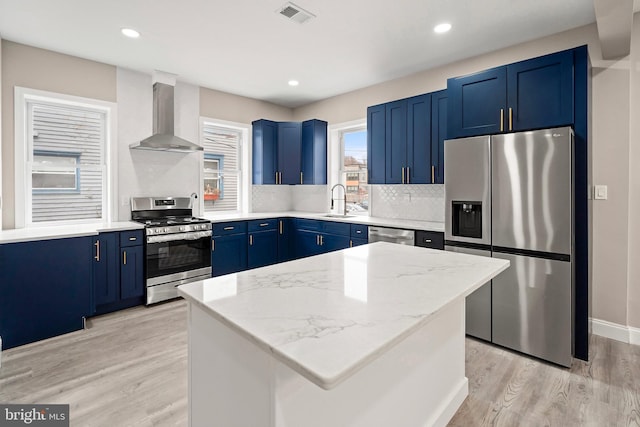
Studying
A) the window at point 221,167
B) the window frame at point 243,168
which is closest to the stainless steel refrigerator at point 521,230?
the window frame at point 243,168

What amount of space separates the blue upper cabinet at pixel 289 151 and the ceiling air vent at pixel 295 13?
7.91 feet

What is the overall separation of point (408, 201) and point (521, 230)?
1751mm

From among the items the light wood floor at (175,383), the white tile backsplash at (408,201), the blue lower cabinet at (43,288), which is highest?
the white tile backsplash at (408,201)

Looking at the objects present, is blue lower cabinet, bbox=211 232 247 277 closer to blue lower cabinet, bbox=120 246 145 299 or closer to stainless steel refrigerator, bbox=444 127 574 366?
blue lower cabinet, bbox=120 246 145 299

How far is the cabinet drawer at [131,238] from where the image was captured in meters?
3.53

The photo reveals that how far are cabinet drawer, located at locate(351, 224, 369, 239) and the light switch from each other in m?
2.15

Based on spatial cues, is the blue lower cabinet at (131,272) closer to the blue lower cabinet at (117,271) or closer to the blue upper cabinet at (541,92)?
the blue lower cabinet at (117,271)

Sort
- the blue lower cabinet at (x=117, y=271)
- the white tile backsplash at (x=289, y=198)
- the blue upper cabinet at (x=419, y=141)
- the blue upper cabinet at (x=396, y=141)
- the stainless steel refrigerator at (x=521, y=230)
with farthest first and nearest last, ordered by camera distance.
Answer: the white tile backsplash at (x=289, y=198) < the blue upper cabinet at (x=396, y=141) < the blue upper cabinet at (x=419, y=141) < the blue lower cabinet at (x=117, y=271) < the stainless steel refrigerator at (x=521, y=230)

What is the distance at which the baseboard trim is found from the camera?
2.79 m

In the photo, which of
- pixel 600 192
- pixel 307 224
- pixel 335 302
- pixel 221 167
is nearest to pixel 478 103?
pixel 600 192

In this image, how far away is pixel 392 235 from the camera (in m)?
3.62

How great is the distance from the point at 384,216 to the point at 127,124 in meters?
3.48

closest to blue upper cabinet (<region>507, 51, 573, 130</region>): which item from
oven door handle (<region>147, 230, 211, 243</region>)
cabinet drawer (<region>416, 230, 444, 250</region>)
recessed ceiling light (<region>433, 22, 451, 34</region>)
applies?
recessed ceiling light (<region>433, 22, 451, 34</region>)

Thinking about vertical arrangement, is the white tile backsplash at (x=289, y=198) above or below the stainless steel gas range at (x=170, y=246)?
above
